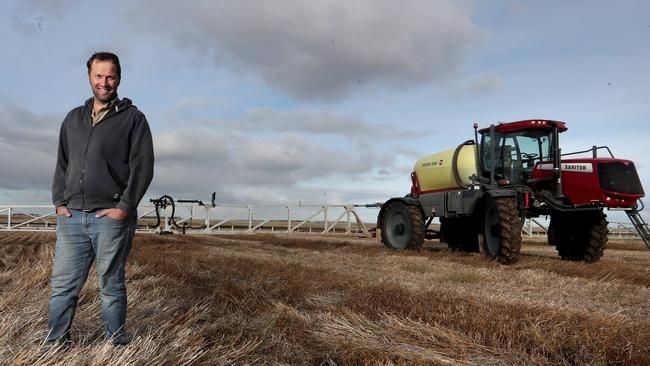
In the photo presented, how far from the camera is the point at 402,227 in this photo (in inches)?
485

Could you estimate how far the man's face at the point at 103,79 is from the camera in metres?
2.78

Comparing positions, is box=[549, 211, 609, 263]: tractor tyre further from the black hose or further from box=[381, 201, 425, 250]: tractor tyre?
box=[381, 201, 425, 250]: tractor tyre

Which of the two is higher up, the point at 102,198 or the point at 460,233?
the point at 102,198

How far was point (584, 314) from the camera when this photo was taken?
→ 3898 mm

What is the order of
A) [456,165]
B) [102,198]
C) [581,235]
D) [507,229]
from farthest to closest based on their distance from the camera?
[456,165] < [581,235] < [507,229] < [102,198]

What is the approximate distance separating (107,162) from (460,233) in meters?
11.2

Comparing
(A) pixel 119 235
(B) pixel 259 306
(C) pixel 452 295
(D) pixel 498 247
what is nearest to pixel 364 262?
(D) pixel 498 247

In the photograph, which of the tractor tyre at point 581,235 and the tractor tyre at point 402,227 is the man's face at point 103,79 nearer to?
the tractor tyre at point 581,235

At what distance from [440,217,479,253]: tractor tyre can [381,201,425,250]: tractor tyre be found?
1259mm

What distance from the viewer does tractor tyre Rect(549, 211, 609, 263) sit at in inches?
368

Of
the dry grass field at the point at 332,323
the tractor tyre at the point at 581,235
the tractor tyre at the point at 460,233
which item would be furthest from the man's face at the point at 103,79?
the tractor tyre at the point at 460,233

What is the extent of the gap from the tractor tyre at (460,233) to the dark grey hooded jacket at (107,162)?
421 inches

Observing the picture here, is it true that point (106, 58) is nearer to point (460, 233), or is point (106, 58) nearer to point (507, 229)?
point (507, 229)

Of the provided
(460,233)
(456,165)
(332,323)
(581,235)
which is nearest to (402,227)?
(460,233)
